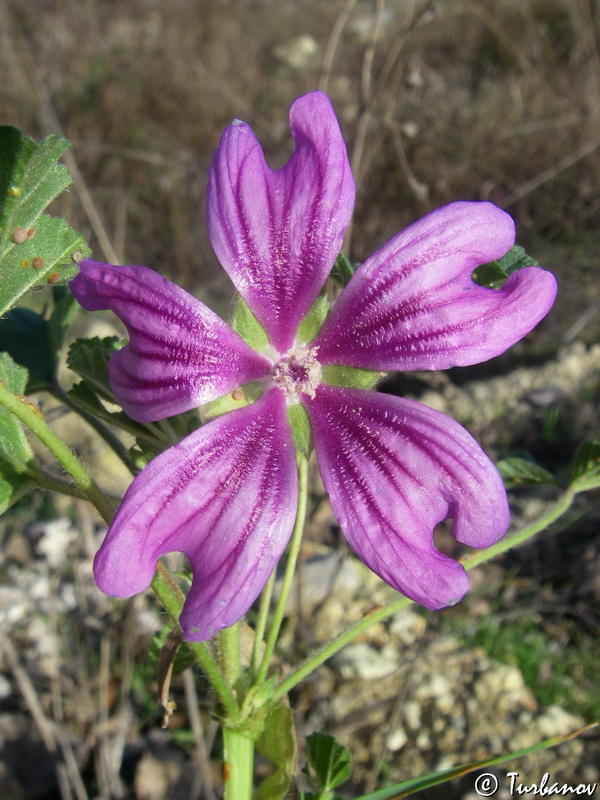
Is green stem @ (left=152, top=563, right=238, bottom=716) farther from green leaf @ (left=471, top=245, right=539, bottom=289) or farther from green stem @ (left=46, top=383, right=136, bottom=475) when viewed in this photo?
green leaf @ (left=471, top=245, right=539, bottom=289)

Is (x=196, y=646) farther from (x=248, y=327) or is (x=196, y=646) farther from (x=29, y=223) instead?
(x=29, y=223)

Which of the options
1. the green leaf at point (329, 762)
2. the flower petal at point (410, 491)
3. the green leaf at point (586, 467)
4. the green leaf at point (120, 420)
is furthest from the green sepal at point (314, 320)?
the green leaf at point (329, 762)

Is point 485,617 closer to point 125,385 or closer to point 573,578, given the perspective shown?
point 573,578

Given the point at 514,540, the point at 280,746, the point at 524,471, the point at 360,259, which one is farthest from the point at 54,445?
the point at 360,259

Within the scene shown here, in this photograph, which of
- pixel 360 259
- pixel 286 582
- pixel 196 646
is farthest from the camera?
pixel 360 259

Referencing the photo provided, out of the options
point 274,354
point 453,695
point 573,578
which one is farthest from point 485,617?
point 274,354

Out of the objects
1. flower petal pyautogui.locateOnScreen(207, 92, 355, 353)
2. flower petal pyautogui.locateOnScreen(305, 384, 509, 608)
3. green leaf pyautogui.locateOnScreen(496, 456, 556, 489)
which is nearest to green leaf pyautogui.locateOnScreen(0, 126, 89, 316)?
flower petal pyautogui.locateOnScreen(207, 92, 355, 353)

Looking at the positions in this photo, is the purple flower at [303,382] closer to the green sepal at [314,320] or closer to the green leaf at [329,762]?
the green sepal at [314,320]
